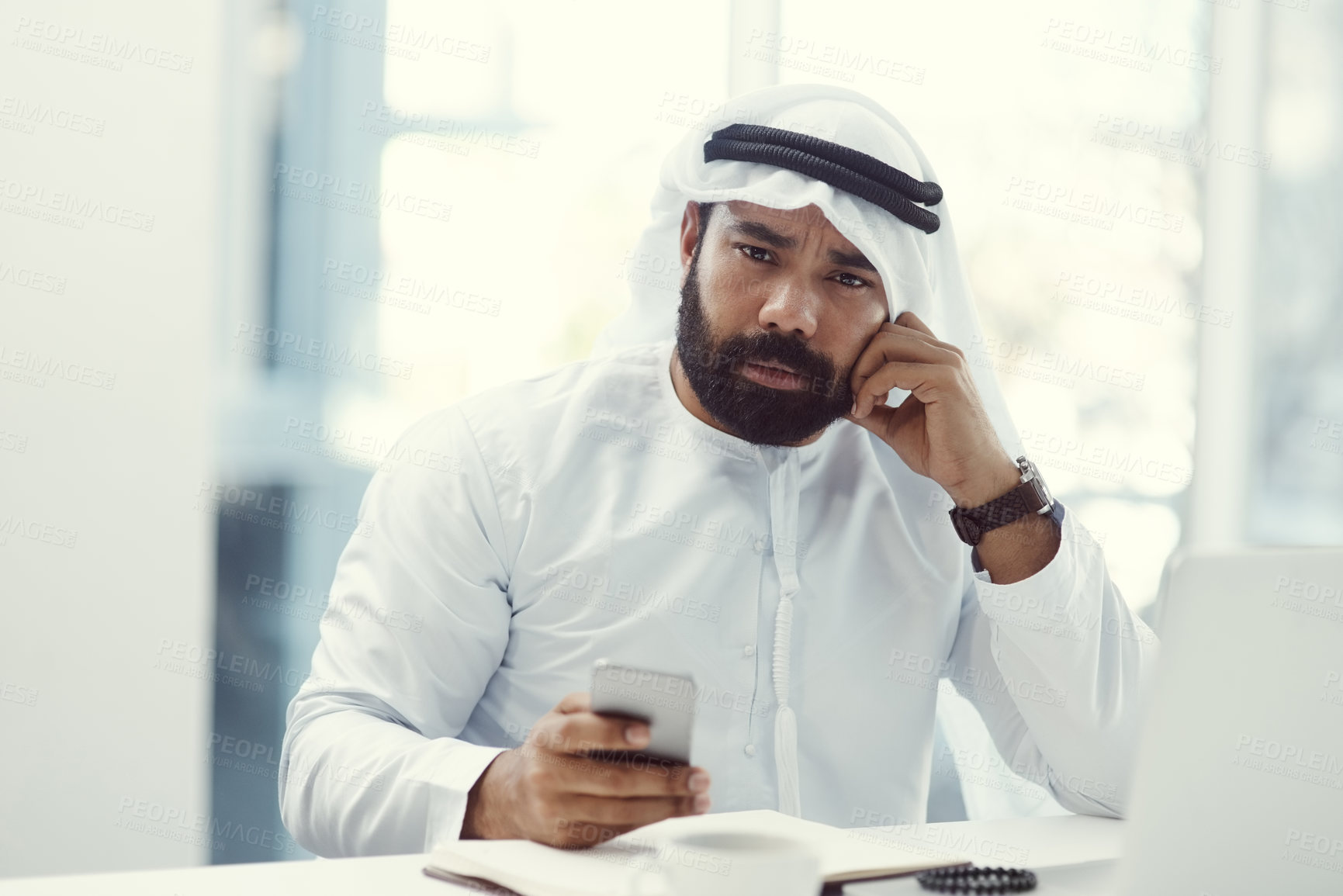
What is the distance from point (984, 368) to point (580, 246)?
159 centimetres

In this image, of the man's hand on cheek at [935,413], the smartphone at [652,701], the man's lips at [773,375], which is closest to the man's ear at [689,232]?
the man's lips at [773,375]

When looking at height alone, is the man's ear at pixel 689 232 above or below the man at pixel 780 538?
above

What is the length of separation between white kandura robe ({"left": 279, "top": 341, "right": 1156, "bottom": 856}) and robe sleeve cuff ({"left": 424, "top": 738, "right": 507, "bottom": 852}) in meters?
0.23

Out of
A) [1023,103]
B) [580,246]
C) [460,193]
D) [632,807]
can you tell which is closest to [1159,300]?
[1023,103]

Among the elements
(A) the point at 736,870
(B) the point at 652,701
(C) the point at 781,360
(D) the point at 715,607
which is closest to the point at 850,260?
(C) the point at 781,360

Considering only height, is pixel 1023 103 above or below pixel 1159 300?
above

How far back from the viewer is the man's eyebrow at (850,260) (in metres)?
1.87

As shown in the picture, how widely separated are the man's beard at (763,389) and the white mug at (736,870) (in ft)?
3.31

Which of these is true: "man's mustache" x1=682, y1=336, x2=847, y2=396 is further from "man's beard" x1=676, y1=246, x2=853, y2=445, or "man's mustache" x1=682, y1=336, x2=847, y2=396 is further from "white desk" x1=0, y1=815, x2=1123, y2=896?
"white desk" x1=0, y1=815, x2=1123, y2=896

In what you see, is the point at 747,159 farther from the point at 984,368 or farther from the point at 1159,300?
the point at 1159,300

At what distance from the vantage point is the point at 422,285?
10.1 ft

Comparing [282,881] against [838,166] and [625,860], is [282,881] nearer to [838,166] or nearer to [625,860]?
[625,860]

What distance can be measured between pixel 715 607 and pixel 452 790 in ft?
1.98

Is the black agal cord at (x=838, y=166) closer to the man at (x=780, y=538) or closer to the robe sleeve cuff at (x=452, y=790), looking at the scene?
the man at (x=780, y=538)
